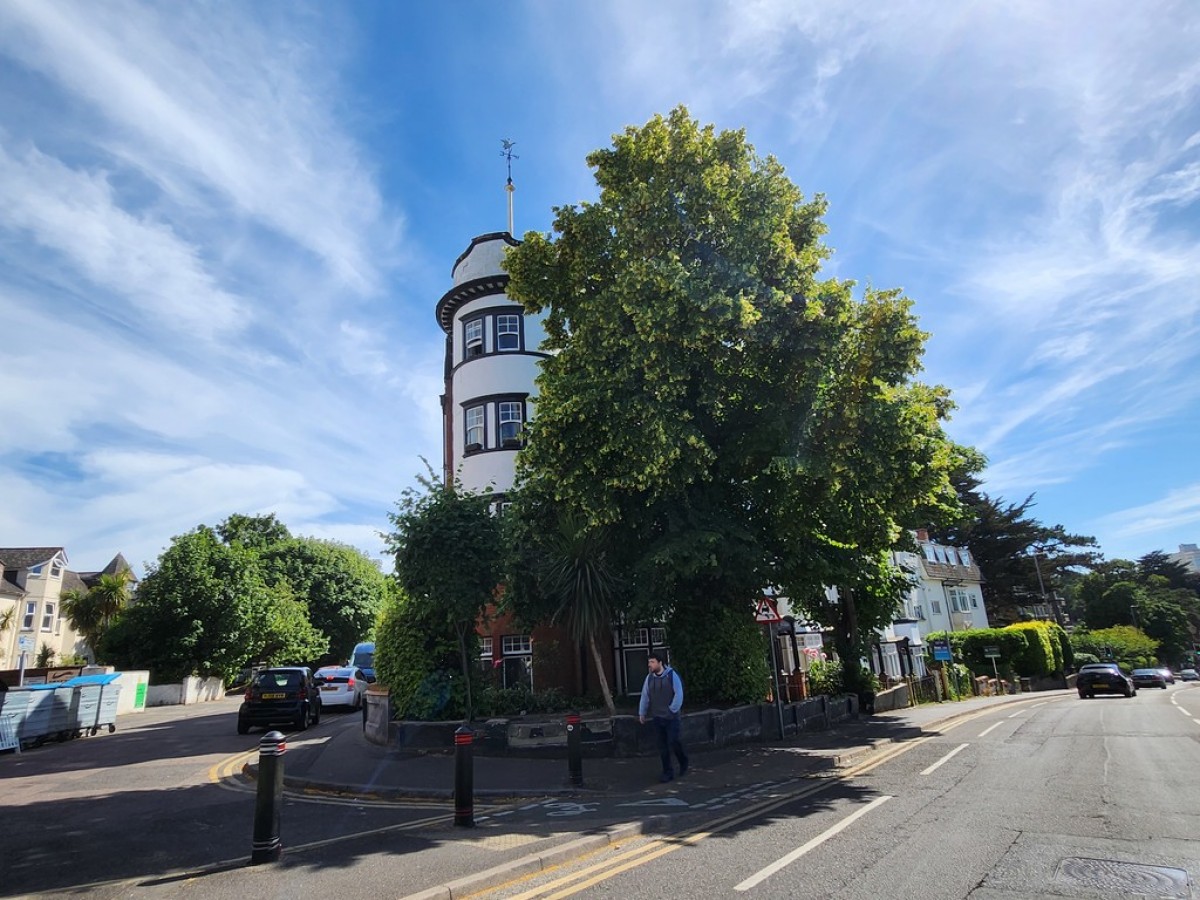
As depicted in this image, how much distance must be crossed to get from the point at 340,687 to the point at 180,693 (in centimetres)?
1356

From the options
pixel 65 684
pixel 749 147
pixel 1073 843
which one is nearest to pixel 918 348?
pixel 749 147

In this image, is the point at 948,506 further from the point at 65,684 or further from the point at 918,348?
the point at 65,684

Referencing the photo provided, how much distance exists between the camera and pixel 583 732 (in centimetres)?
1188

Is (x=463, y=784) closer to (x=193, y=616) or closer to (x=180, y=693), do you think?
(x=193, y=616)

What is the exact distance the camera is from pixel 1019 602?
6475 cm

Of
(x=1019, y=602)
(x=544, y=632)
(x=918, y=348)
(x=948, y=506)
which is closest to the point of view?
(x=918, y=348)

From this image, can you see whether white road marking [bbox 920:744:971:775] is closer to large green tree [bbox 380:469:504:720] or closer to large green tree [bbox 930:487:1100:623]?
large green tree [bbox 380:469:504:720]

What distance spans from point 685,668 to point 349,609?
40942 mm

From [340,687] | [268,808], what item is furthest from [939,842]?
[340,687]

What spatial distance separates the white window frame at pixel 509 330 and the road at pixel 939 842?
1679cm

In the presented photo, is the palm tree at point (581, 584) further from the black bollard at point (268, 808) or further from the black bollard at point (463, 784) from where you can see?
the black bollard at point (268, 808)

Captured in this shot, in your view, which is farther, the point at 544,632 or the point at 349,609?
the point at 349,609

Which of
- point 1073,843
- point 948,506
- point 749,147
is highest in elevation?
point 749,147

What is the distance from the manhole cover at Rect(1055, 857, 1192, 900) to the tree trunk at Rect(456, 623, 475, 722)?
32.7 feet
